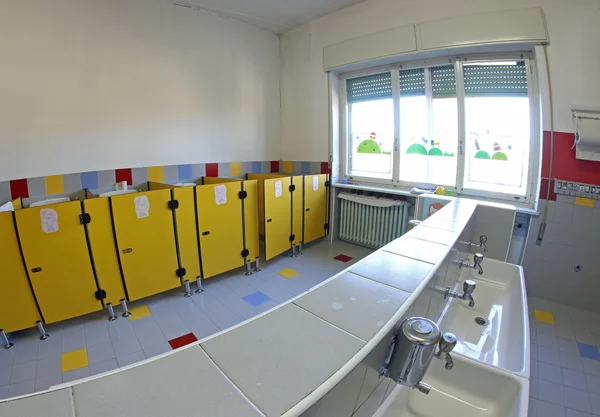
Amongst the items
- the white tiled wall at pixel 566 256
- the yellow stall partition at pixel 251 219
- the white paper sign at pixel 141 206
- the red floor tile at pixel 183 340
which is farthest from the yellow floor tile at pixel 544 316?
the white paper sign at pixel 141 206

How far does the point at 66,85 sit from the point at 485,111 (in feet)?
14.5

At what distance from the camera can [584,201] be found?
251 centimetres

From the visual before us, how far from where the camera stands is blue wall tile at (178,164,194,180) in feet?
11.9

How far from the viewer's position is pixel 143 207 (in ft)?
8.15

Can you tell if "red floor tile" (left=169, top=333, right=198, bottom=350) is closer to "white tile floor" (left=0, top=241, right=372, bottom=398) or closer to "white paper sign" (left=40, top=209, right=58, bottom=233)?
"white tile floor" (left=0, top=241, right=372, bottom=398)

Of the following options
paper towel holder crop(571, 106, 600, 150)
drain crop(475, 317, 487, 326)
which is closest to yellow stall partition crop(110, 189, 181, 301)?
drain crop(475, 317, 487, 326)

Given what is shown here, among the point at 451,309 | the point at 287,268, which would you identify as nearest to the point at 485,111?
the point at 451,309

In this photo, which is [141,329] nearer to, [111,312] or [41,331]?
[111,312]

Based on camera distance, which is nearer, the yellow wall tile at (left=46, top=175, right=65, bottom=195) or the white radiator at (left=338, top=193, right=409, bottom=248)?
the yellow wall tile at (left=46, top=175, right=65, bottom=195)

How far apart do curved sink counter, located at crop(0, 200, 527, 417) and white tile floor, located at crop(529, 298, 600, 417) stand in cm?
170

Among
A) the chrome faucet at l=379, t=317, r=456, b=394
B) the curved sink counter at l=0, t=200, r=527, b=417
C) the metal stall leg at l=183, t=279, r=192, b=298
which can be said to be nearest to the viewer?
the curved sink counter at l=0, t=200, r=527, b=417

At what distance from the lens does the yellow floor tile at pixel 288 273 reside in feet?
10.7

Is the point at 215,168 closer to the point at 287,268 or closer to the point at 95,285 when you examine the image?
the point at 287,268

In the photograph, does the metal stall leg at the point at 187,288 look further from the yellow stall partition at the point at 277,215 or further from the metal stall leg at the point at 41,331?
the metal stall leg at the point at 41,331
